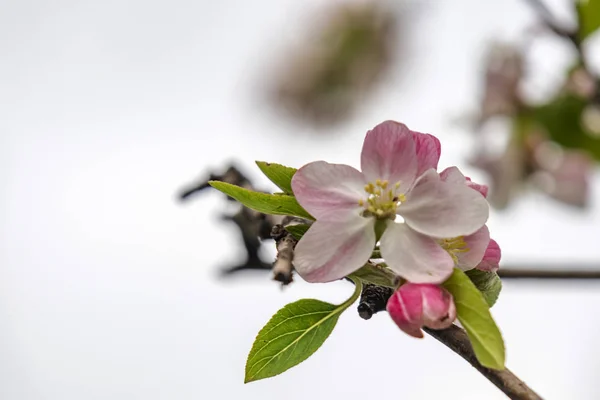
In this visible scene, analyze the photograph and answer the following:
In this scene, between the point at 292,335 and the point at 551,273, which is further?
the point at 551,273

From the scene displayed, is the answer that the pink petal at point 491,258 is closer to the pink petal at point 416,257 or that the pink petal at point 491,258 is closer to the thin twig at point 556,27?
the pink petal at point 416,257

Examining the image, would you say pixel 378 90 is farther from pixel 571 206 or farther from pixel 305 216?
pixel 305 216

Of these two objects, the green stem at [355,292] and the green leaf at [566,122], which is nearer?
the green stem at [355,292]

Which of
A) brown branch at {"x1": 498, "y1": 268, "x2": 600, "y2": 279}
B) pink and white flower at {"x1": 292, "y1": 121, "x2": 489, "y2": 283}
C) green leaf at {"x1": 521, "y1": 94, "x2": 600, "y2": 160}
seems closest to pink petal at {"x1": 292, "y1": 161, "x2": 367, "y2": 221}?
pink and white flower at {"x1": 292, "y1": 121, "x2": 489, "y2": 283}

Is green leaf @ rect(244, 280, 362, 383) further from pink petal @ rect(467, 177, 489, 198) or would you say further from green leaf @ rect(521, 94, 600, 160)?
green leaf @ rect(521, 94, 600, 160)

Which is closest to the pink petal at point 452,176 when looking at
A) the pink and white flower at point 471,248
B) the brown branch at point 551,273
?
the pink and white flower at point 471,248

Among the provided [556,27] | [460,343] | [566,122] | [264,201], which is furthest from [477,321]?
[566,122]

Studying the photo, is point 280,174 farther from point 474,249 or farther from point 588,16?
point 588,16

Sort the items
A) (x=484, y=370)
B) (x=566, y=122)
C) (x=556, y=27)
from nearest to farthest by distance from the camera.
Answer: (x=484, y=370) → (x=556, y=27) → (x=566, y=122)
